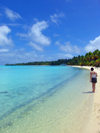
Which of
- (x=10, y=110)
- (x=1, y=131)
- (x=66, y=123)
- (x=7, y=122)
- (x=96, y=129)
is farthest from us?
(x=10, y=110)

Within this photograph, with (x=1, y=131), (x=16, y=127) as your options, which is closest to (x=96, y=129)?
(x=16, y=127)

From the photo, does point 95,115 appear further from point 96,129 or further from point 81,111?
point 96,129

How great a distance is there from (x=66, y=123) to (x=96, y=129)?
1089 millimetres

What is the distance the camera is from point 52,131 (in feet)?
13.0

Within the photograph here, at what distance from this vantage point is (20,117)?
5.30m

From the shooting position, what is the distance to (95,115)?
4.94 metres

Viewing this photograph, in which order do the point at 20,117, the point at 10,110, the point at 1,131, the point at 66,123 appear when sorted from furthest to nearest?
the point at 10,110, the point at 20,117, the point at 66,123, the point at 1,131

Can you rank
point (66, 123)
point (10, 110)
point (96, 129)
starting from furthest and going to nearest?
1. point (10, 110)
2. point (66, 123)
3. point (96, 129)

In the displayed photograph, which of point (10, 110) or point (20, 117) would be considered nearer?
point (20, 117)

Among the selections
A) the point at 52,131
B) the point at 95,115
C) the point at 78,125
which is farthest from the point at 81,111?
the point at 52,131

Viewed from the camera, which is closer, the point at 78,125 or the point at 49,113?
the point at 78,125

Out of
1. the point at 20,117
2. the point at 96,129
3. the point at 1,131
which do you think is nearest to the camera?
the point at 96,129

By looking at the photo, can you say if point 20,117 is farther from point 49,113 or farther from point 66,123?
point 66,123

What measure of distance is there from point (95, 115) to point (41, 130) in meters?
2.32
